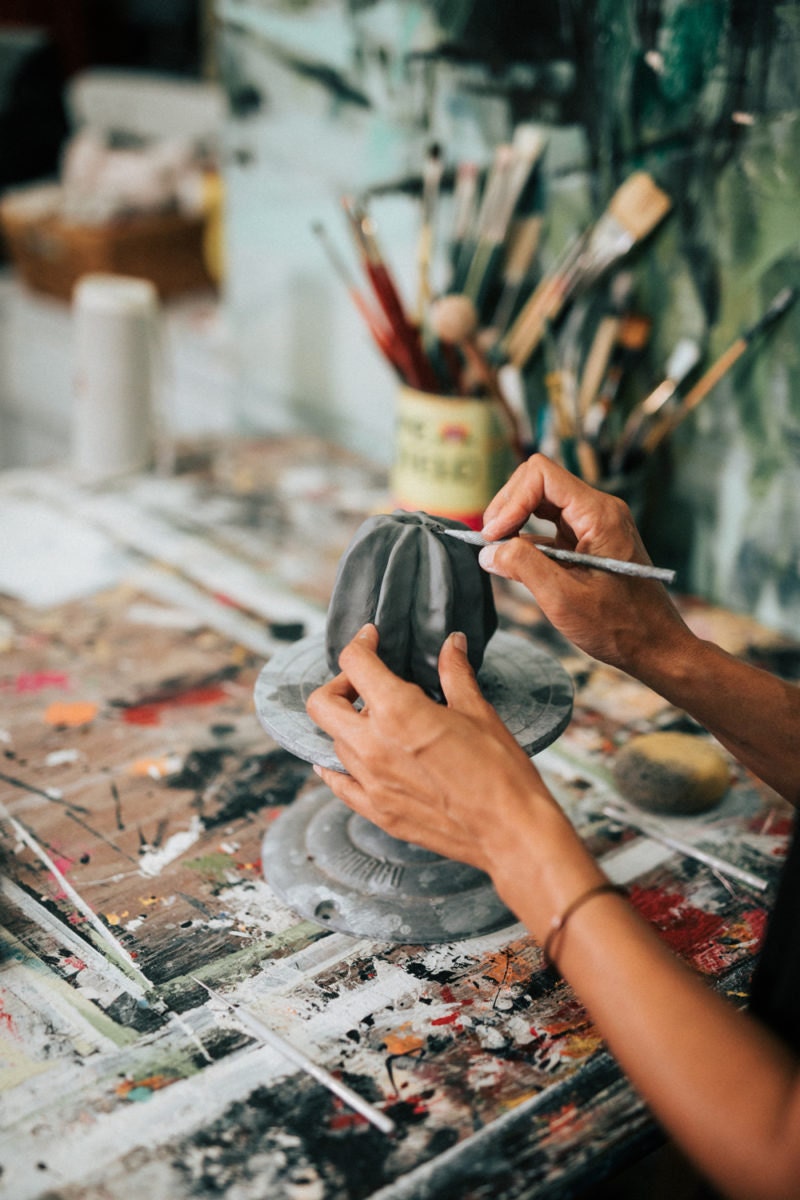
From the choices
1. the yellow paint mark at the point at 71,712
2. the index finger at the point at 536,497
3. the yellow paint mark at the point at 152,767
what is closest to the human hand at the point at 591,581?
the index finger at the point at 536,497

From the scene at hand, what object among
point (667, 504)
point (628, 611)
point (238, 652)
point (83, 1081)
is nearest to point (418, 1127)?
point (83, 1081)

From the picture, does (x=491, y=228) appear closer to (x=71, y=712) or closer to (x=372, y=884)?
(x=71, y=712)

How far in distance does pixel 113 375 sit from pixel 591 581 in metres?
1.25

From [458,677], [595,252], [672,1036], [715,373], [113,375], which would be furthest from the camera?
[113,375]

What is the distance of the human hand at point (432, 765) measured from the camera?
0.87 m

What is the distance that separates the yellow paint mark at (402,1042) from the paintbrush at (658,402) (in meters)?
0.97

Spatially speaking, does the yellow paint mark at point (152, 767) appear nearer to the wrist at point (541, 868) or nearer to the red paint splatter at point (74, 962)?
the red paint splatter at point (74, 962)

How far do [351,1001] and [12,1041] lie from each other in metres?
0.29

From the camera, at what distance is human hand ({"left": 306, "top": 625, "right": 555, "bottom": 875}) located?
2.85 feet

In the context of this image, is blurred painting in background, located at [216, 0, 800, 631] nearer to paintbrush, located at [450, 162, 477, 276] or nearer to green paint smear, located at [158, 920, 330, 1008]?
paintbrush, located at [450, 162, 477, 276]

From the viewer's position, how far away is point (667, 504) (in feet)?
5.83

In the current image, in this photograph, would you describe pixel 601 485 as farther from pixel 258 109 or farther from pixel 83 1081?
pixel 258 109

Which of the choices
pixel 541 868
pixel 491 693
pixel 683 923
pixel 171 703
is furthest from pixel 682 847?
pixel 171 703

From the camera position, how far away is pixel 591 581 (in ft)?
3.69
